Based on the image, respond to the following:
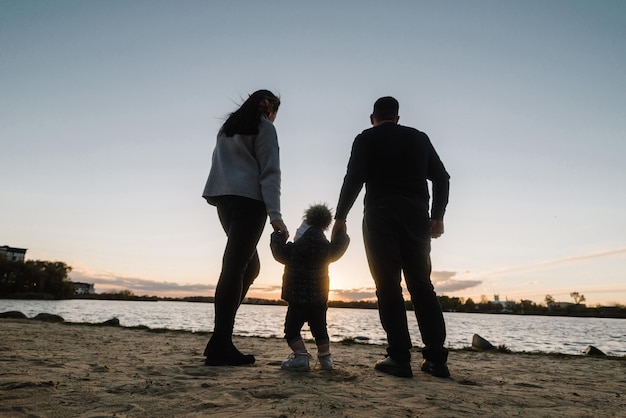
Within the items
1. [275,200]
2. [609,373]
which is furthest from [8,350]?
[609,373]

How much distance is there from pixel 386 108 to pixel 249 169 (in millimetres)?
1616

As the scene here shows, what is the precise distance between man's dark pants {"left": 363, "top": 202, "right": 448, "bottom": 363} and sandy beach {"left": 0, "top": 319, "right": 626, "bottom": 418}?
375mm

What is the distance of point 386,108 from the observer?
397cm

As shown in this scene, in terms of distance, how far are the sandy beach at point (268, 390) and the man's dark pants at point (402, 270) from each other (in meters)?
0.37

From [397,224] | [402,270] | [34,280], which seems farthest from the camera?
[34,280]

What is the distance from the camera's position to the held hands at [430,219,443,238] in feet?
12.7

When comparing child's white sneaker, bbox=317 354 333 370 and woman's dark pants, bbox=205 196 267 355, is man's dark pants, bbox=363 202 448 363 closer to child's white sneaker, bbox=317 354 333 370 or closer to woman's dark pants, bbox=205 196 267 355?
child's white sneaker, bbox=317 354 333 370

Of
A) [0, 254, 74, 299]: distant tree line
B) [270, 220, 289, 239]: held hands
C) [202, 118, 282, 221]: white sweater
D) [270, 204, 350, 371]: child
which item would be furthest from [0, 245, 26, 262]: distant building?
[270, 220, 289, 239]: held hands

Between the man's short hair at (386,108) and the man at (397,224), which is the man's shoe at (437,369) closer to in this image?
the man at (397,224)

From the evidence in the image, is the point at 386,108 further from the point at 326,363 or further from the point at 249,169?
the point at 326,363

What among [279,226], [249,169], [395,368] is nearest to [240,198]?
[249,169]

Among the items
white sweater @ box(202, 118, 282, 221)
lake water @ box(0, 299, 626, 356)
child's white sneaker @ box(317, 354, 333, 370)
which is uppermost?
white sweater @ box(202, 118, 282, 221)

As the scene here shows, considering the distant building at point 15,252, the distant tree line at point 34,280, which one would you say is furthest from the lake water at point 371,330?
the distant building at point 15,252

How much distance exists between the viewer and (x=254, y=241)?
11.5 ft
